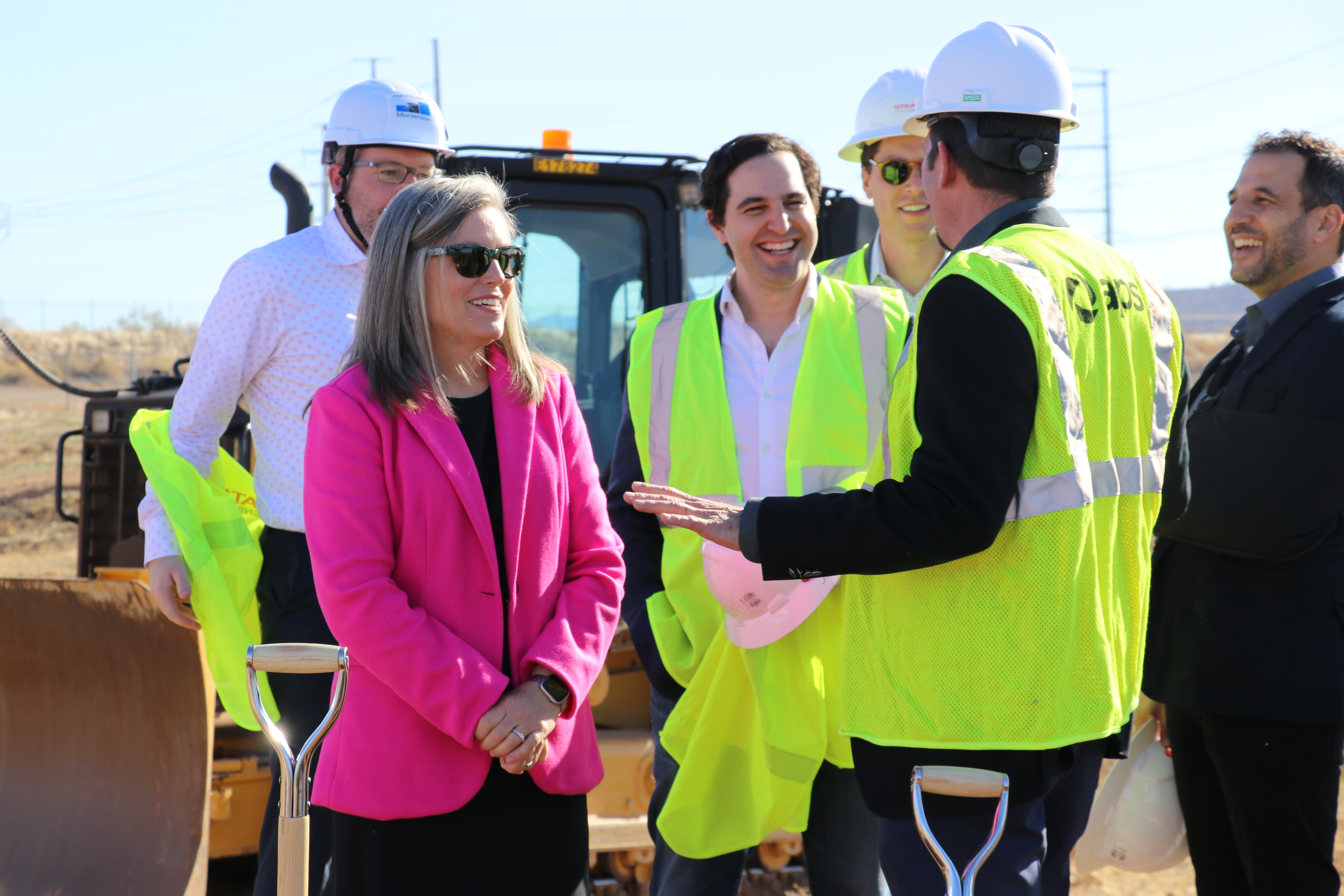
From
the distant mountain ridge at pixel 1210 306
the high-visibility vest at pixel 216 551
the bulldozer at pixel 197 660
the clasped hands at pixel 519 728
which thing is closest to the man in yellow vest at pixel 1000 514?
the clasped hands at pixel 519 728

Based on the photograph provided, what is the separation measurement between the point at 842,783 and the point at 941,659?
854 mm

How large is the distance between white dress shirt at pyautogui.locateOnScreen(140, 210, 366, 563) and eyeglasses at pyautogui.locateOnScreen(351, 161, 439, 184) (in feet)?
0.94

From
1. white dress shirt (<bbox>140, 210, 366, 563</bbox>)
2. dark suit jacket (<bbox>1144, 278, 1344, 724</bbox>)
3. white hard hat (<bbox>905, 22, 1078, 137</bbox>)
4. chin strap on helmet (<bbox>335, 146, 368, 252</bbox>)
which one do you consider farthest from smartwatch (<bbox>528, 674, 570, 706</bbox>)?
dark suit jacket (<bbox>1144, 278, 1344, 724</bbox>)

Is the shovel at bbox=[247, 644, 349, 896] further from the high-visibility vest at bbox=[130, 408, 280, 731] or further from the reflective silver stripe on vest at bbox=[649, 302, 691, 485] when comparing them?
the reflective silver stripe on vest at bbox=[649, 302, 691, 485]

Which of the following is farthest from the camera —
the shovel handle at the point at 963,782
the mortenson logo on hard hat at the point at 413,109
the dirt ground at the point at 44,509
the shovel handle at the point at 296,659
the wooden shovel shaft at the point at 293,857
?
the dirt ground at the point at 44,509

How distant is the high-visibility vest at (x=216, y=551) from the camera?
111 inches

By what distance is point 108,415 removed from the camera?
16.1 ft

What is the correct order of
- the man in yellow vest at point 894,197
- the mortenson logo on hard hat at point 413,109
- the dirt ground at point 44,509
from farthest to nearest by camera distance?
the dirt ground at point 44,509 < the man in yellow vest at point 894,197 < the mortenson logo on hard hat at point 413,109

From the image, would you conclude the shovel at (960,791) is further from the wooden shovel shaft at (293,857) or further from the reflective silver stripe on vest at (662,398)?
the reflective silver stripe on vest at (662,398)

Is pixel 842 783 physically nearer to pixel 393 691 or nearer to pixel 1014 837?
pixel 1014 837

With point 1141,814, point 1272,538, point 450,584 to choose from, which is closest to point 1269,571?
point 1272,538

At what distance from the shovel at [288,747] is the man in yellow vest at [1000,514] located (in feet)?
1.99

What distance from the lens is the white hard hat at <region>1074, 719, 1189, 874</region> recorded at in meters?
3.43

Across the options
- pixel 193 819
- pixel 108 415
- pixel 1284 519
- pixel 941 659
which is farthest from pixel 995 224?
pixel 108 415
